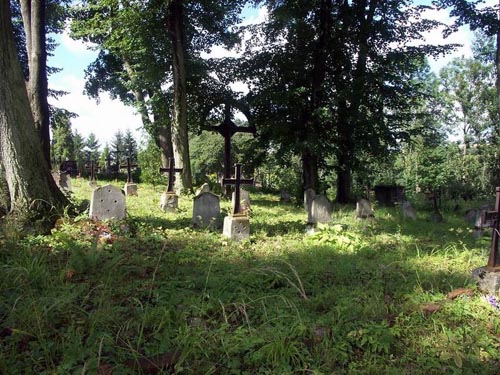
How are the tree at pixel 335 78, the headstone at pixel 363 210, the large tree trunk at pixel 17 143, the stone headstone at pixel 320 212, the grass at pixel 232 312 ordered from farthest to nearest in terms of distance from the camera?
the tree at pixel 335 78 → the headstone at pixel 363 210 → the stone headstone at pixel 320 212 → the large tree trunk at pixel 17 143 → the grass at pixel 232 312

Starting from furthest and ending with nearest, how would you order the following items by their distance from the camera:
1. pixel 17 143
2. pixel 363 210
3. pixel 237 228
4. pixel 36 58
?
pixel 36 58
pixel 363 210
pixel 237 228
pixel 17 143

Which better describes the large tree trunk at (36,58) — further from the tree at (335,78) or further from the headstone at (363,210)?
the headstone at (363,210)

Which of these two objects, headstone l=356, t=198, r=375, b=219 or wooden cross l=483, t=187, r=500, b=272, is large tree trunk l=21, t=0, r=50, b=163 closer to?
headstone l=356, t=198, r=375, b=219

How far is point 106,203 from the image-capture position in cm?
745

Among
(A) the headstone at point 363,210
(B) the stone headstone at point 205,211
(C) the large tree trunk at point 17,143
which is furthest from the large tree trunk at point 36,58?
(A) the headstone at point 363,210

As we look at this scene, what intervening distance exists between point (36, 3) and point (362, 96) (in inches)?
418

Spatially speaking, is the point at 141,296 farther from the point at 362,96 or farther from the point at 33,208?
the point at 362,96

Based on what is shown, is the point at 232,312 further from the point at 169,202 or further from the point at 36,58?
the point at 36,58

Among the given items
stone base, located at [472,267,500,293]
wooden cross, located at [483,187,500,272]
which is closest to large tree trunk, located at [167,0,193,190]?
wooden cross, located at [483,187,500,272]

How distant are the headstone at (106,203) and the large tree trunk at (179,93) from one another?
24.3 ft

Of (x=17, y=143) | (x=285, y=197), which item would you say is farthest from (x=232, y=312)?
(x=285, y=197)

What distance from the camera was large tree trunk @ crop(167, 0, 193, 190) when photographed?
15219mm

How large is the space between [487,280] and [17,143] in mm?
7192

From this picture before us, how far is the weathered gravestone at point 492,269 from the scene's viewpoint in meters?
4.67
